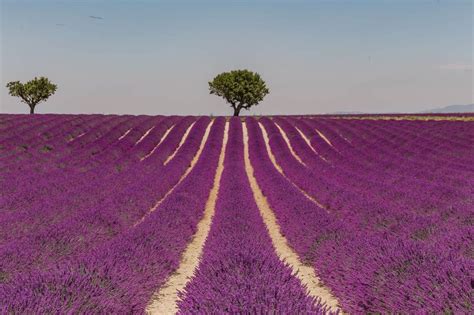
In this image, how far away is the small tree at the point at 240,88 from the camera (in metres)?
55.2

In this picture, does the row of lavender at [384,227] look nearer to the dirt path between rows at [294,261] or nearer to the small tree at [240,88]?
Result: the dirt path between rows at [294,261]

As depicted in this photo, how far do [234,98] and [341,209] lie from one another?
48.9 meters

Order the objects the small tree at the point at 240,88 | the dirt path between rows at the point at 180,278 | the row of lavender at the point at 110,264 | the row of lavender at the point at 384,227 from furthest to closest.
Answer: the small tree at the point at 240,88 → the dirt path between rows at the point at 180,278 → the row of lavender at the point at 384,227 → the row of lavender at the point at 110,264

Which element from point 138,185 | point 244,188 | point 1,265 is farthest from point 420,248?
point 138,185

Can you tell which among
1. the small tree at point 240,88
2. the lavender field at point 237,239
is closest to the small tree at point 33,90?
the small tree at point 240,88

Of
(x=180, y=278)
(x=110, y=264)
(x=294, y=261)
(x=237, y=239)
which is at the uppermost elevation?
(x=110, y=264)

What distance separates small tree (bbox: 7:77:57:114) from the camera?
60.7 metres

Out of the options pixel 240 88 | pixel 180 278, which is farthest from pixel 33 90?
pixel 180 278

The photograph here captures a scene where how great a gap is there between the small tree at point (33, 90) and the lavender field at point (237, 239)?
170 feet

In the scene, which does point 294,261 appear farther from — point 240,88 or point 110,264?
point 240,88

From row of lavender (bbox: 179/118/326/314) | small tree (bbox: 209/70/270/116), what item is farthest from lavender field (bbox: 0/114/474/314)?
small tree (bbox: 209/70/270/116)

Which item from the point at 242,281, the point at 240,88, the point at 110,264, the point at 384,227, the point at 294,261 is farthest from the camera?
the point at 240,88

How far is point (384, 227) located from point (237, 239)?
9.51ft

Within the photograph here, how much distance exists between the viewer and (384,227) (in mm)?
6703
